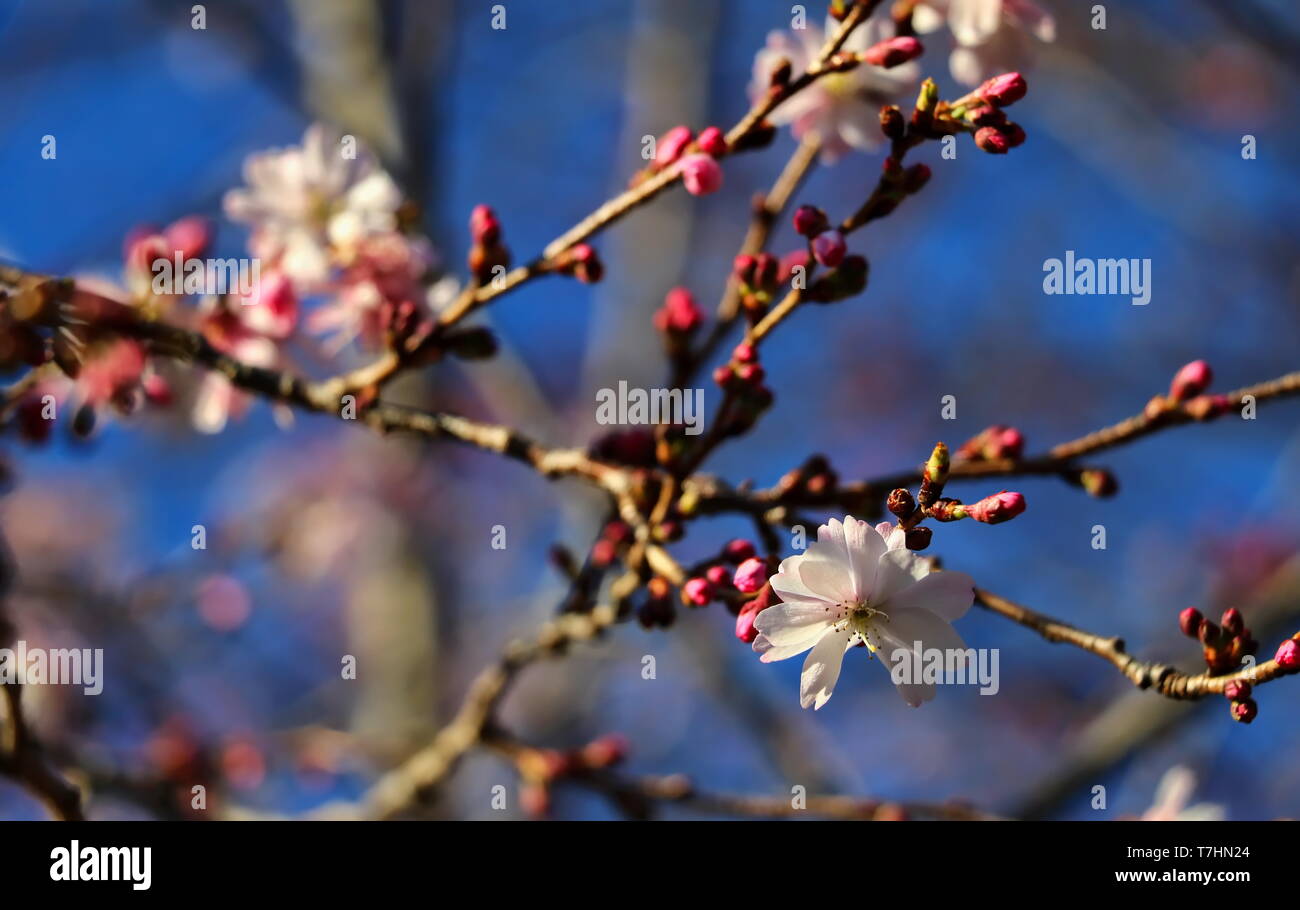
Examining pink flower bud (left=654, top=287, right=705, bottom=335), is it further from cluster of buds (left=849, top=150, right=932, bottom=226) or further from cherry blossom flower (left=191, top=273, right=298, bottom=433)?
cherry blossom flower (left=191, top=273, right=298, bottom=433)

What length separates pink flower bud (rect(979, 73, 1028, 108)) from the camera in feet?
3.87

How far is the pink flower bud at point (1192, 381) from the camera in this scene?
4.78ft

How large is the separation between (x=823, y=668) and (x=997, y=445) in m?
0.56

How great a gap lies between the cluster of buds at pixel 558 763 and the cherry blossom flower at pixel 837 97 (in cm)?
123

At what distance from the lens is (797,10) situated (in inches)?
83.8

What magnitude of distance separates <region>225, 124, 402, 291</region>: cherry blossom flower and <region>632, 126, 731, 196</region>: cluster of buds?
0.64 m

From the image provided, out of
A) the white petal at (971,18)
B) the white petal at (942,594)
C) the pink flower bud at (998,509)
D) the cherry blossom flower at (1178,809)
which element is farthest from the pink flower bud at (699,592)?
the cherry blossom flower at (1178,809)

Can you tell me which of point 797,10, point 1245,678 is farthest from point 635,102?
point 1245,678

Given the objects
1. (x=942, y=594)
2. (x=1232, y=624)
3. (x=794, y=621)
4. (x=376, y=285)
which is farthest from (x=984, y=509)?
(x=376, y=285)

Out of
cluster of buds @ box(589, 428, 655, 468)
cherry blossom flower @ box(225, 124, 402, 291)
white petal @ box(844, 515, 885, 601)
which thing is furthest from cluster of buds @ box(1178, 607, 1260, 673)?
cherry blossom flower @ box(225, 124, 402, 291)

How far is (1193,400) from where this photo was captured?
4.84 ft

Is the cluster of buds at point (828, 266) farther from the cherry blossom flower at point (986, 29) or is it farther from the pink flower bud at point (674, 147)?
the cherry blossom flower at point (986, 29)

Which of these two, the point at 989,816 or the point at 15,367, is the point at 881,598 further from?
the point at 15,367
